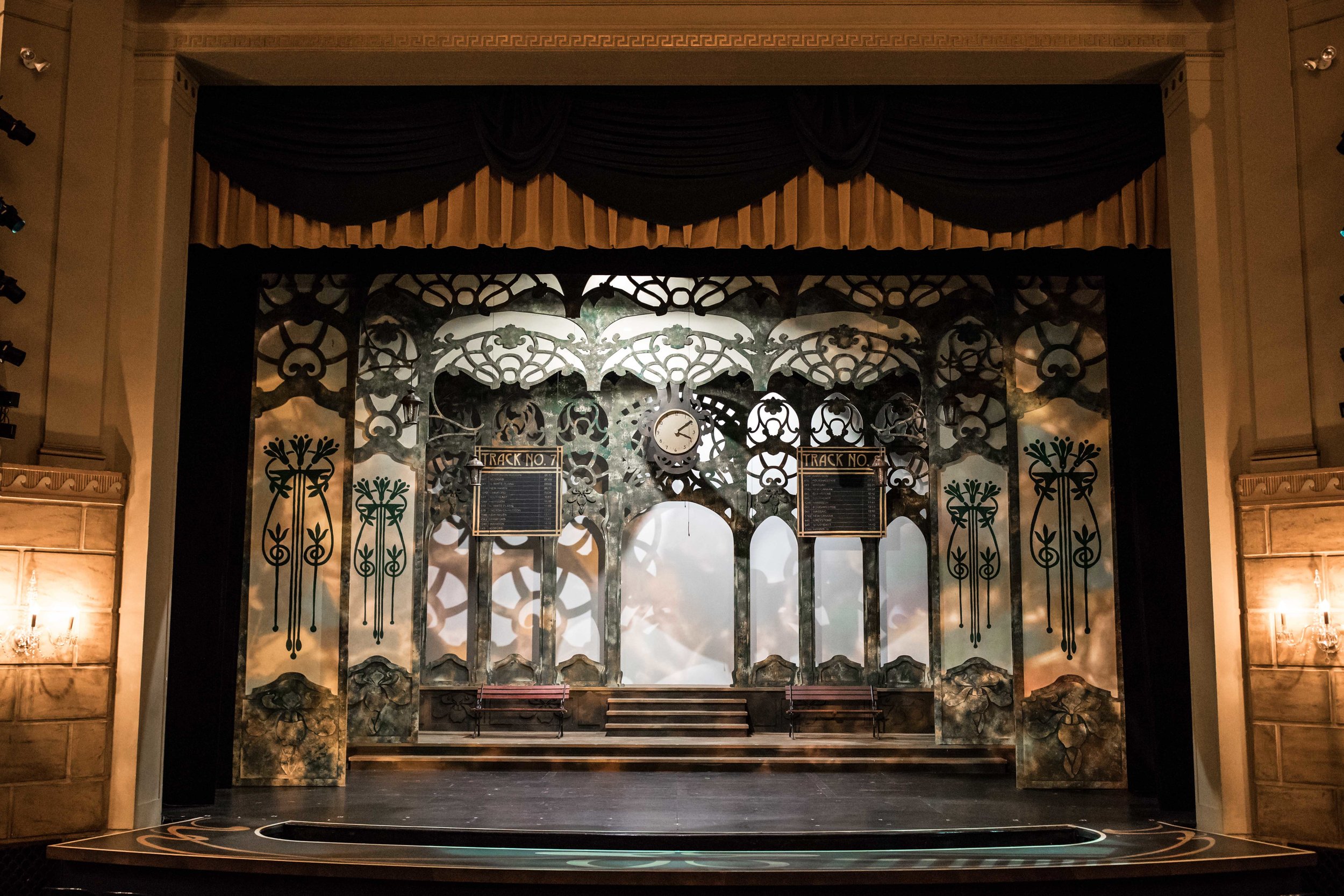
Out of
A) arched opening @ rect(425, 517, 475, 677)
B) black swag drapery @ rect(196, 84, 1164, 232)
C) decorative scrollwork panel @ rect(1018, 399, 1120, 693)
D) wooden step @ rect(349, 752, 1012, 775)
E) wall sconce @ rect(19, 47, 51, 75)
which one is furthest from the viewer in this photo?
arched opening @ rect(425, 517, 475, 677)

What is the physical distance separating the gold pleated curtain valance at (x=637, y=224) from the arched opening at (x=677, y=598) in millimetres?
4577

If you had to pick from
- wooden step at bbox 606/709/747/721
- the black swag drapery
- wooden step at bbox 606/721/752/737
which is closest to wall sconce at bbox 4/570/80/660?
the black swag drapery

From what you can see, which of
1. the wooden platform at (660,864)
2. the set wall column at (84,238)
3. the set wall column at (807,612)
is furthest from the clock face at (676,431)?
the set wall column at (84,238)

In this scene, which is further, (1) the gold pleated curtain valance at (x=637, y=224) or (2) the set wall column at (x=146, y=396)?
(1) the gold pleated curtain valance at (x=637, y=224)

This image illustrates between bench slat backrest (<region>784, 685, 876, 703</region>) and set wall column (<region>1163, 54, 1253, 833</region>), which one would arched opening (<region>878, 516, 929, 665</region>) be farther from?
set wall column (<region>1163, 54, 1253, 833</region>)

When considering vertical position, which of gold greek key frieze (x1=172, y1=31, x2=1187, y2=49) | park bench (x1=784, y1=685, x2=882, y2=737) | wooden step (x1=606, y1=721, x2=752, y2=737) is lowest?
wooden step (x1=606, y1=721, x2=752, y2=737)

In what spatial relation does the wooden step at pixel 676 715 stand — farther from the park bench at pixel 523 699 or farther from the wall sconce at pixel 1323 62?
the wall sconce at pixel 1323 62

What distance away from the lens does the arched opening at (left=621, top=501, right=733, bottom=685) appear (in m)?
10.3

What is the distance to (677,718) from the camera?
9.83 metres

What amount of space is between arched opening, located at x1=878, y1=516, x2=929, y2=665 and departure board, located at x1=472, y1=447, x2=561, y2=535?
299 cm

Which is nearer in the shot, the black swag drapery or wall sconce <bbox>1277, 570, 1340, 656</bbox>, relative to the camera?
wall sconce <bbox>1277, 570, 1340, 656</bbox>

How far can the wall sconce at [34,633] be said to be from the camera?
518 centimetres

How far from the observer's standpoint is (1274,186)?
5629 millimetres

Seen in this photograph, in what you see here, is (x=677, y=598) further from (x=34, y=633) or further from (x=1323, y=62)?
(x=1323, y=62)
